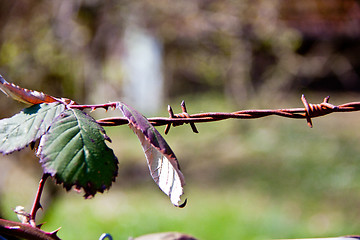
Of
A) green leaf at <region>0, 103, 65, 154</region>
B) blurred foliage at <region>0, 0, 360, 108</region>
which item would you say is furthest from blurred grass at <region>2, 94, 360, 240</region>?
green leaf at <region>0, 103, 65, 154</region>

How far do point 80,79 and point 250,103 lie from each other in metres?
2.72

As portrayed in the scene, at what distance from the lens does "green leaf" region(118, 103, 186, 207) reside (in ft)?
2.13

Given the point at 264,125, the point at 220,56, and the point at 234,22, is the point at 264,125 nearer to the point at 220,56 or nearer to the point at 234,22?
the point at 220,56

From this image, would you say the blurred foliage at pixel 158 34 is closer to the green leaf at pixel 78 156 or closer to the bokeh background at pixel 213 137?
the bokeh background at pixel 213 137

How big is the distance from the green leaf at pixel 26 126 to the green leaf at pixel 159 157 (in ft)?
0.35

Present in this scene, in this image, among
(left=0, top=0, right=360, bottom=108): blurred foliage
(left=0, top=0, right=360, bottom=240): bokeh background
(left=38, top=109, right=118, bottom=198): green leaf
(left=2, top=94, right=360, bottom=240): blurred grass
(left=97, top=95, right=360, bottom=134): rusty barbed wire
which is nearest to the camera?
(left=38, top=109, right=118, bottom=198): green leaf

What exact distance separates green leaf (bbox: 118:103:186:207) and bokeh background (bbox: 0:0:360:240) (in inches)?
93.6

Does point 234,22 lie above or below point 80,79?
above

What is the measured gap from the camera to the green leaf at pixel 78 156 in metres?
0.61

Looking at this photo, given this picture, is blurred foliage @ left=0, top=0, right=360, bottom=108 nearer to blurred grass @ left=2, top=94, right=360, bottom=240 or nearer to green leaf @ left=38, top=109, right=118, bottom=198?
blurred grass @ left=2, top=94, right=360, bottom=240

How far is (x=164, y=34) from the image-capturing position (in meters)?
6.85

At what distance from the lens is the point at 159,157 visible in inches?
26.9

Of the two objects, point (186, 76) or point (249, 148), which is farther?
point (186, 76)

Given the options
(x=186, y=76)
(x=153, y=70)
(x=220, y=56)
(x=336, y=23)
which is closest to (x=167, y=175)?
(x=220, y=56)
